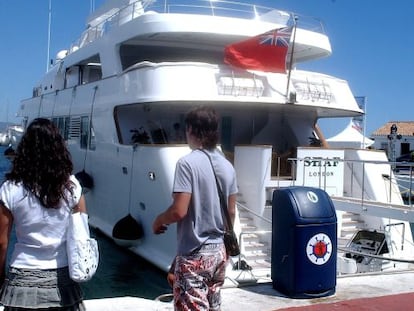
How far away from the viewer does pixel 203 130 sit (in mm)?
3084

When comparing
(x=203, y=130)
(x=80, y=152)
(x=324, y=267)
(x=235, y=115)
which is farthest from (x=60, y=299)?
(x=80, y=152)

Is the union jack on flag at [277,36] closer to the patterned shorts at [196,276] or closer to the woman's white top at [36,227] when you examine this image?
the patterned shorts at [196,276]

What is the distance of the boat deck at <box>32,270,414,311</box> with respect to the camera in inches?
170

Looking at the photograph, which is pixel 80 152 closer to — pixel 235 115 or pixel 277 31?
pixel 235 115

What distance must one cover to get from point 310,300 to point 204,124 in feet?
7.52

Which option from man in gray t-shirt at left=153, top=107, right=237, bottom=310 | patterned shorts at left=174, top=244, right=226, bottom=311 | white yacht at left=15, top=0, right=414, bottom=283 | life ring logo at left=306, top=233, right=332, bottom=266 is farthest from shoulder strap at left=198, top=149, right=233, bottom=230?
white yacht at left=15, top=0, right=414, bottom=283

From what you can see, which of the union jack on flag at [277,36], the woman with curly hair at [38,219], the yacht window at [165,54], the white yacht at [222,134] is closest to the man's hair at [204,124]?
the woman with curly hair at [38,219]

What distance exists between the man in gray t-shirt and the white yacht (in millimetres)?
4137

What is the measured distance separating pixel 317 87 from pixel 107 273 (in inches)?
213

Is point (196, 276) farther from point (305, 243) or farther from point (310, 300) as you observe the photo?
point (310, 300)

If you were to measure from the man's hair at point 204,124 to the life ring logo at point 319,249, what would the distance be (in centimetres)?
194

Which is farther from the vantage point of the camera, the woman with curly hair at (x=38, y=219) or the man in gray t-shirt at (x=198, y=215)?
the man in gray t-shirt at (x=198, y=215)

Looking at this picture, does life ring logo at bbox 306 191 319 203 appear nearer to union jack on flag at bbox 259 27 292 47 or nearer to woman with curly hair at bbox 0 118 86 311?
woman with curly hair at bbox 0 118 86 311

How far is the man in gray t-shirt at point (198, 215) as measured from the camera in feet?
9.76
